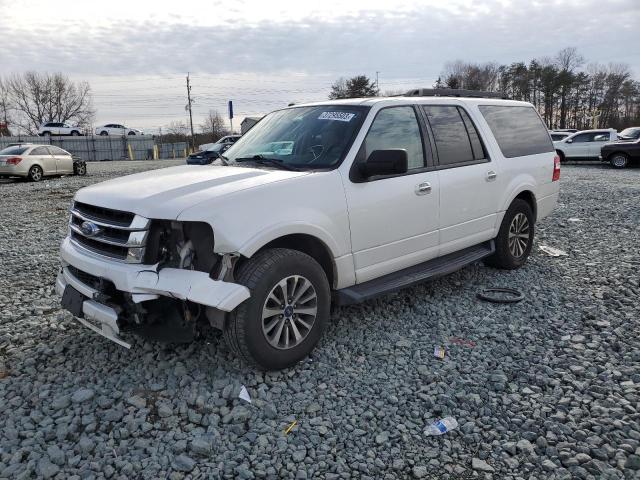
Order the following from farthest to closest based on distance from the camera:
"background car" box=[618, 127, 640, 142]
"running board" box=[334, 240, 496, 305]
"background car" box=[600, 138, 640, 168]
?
"background car" box=[618, 127, 640, 142] < "background car" box=[600, 138, 640, 168] < "running board" box=[334, 240, 496, 305]

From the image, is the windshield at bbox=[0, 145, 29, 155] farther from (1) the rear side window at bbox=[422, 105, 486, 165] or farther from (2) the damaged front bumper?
(1) the rear side window at bbox=[422, 105, 486, 165]

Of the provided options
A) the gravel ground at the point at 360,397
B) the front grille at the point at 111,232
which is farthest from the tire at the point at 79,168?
the front grille at the point at 111,232

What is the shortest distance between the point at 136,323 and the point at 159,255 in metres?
0.47

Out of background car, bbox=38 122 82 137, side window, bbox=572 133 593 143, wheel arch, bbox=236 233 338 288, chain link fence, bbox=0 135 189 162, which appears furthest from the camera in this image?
background car, bbox=38 122 82 137

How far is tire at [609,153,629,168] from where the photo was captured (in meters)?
20.4

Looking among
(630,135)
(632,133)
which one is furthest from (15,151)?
(632,133)

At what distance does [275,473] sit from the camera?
100 inches

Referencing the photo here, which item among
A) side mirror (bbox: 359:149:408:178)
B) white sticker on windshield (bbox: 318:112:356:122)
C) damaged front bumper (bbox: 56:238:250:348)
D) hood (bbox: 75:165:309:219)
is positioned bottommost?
damaged front bumper (bbox: 56:238:250:348)

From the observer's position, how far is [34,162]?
19.2 metres

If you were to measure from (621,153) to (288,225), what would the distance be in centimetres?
2165

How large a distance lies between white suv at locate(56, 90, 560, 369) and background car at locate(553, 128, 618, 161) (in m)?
20.8

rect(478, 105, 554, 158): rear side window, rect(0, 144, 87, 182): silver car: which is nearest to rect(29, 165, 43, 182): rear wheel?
rect(0, 144, 87, 182): silver car

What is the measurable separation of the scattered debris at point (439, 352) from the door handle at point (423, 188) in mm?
1305

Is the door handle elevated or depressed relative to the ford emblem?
elevated
